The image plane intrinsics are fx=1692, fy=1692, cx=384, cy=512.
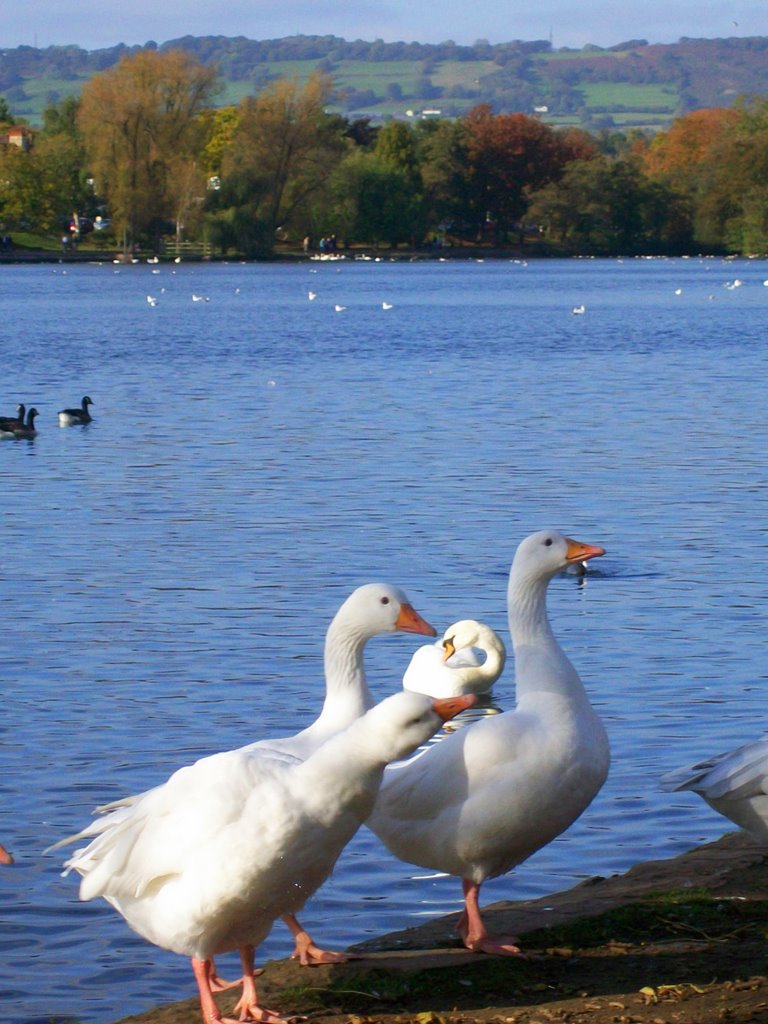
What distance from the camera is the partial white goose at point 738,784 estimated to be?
621 cm

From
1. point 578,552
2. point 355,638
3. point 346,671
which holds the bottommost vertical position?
point 346,671

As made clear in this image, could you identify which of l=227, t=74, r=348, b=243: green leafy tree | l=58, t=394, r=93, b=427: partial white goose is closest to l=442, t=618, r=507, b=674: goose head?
l=58, t=394, r=93, b=427: partial white goose

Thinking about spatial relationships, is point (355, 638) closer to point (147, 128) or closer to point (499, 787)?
point (499, 787)

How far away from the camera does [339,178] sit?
12269cm

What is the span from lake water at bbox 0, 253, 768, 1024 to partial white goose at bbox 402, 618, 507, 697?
576 millimetres

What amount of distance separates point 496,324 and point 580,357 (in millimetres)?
14108

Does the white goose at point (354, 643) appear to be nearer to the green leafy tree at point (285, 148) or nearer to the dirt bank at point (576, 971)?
the dirt bank at point (576, 971)

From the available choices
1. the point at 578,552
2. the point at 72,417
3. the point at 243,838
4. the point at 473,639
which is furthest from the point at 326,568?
the point at 72,417

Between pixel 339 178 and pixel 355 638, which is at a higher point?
pixel 339 178

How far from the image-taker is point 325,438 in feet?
80.5

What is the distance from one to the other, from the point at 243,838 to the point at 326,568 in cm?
966

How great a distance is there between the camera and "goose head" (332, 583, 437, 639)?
6090 mm

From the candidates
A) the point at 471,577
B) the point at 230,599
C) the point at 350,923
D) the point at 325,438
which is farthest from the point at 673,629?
the point at 325,438

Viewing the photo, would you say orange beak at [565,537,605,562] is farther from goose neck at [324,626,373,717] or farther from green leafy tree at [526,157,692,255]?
green leafy tree at [526,157,692,255]
